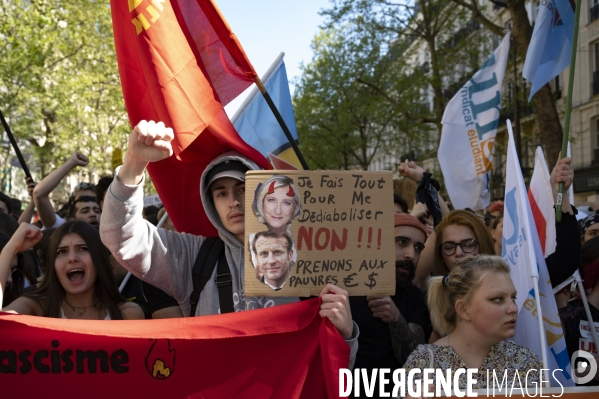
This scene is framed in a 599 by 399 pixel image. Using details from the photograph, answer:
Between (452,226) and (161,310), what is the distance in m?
1.70

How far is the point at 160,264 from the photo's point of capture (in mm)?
3059

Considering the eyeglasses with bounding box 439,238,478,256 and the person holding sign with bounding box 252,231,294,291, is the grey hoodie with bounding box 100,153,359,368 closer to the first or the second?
the person holding sign with bounding box 252,231,294,291

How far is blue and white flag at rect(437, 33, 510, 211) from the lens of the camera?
320 inches

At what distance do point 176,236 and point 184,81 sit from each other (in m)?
0.80

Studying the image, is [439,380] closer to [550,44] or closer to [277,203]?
[277,203]

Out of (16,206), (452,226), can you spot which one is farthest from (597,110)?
(452,226)

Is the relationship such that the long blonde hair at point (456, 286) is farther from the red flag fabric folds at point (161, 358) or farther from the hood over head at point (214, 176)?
the hood over head at point (214, 176)

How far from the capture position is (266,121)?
5.52 meters

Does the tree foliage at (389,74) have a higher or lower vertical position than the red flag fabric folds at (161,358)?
higher

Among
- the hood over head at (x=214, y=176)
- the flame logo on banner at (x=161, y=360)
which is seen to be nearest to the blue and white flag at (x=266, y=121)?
the hood over head at (x=214, y=176)

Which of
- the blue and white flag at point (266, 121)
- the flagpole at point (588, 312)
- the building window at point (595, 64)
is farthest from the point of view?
the building window at point (595, 64)

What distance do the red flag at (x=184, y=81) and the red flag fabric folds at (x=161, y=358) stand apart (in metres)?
0.87

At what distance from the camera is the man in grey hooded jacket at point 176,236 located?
9.18 ft
